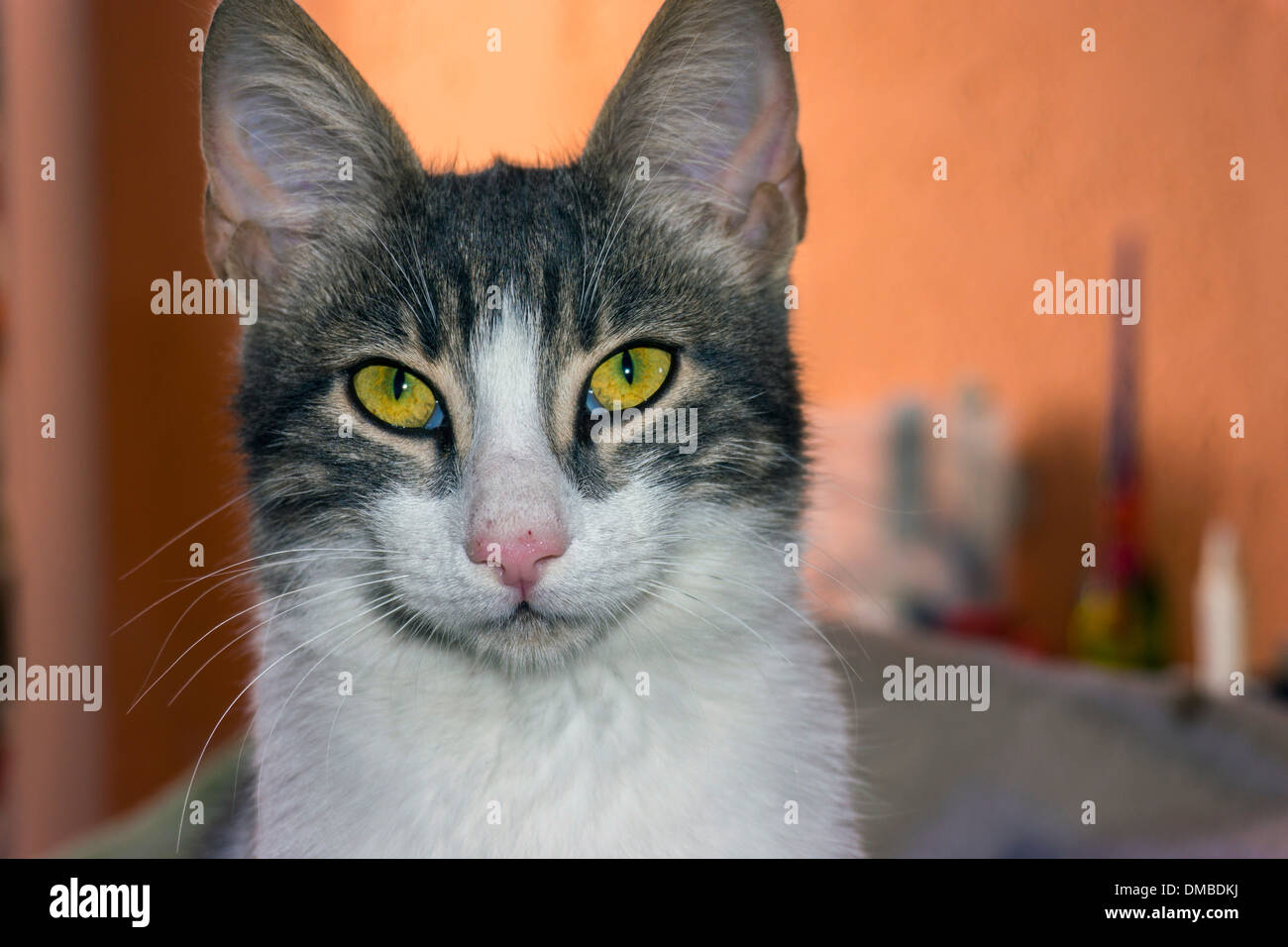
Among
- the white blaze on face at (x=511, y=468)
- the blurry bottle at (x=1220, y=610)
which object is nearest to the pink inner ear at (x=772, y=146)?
the white blaze on face at (x=511, y=468)

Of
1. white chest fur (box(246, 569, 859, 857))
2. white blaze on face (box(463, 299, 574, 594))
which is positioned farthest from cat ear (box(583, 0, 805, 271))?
white chest fur (box(246, 569, 859, 857))

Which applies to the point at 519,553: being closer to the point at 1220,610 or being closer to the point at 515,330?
the point at 515,330

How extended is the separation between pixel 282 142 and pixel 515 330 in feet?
0.54

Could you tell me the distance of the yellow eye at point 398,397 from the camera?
0.55 meters

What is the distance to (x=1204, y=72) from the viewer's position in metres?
0.58

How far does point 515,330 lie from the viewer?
562 millimetres

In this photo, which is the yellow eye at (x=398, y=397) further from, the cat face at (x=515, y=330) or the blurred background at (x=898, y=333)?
the blurred background at (x=898, y=333)

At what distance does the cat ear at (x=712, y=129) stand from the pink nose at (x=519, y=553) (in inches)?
8.4

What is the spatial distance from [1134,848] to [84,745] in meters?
1.27

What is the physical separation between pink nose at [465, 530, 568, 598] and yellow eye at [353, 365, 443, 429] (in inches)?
3.3

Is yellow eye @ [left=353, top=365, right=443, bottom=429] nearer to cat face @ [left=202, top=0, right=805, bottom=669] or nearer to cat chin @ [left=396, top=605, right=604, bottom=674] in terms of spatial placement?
cat face @ [left=202, top=0, right=805, bottom=669]

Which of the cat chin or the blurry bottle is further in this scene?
the blurry bottle

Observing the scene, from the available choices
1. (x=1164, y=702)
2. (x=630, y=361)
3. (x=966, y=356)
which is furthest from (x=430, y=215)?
(x=1164, y=702)

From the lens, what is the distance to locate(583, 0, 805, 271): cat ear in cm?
51
